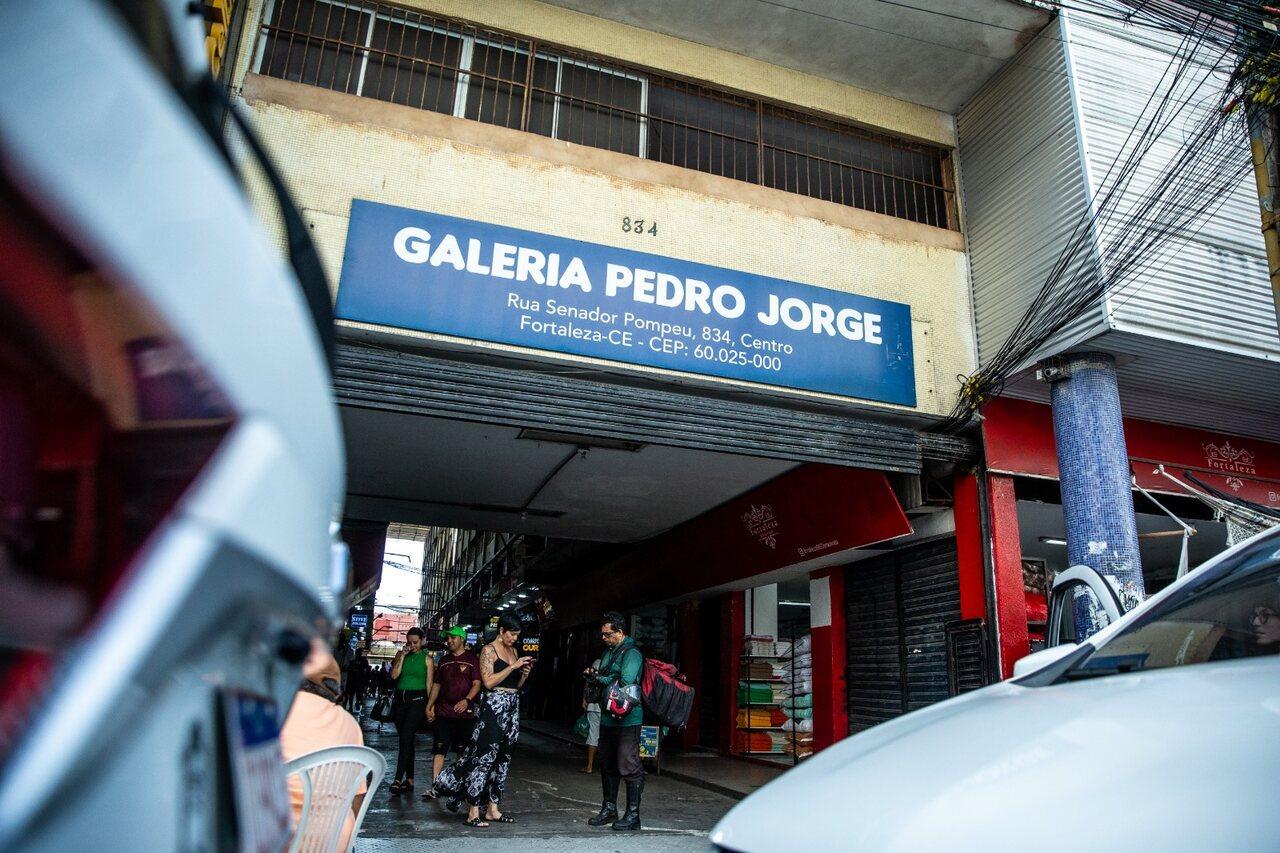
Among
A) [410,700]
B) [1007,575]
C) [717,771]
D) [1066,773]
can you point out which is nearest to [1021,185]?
[1007,575]

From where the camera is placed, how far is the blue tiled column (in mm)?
6625

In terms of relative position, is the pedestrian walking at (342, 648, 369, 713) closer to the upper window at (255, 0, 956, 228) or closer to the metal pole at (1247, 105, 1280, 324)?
the upper window at (255, 0, 956, 228)

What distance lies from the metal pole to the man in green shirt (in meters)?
5.71

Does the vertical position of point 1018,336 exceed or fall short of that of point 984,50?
it falls short

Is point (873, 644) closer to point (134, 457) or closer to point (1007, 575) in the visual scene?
point (1007, 575)

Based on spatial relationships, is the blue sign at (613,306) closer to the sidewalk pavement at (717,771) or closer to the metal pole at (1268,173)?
the metal pole at (1268,173)

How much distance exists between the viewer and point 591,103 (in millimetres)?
7699

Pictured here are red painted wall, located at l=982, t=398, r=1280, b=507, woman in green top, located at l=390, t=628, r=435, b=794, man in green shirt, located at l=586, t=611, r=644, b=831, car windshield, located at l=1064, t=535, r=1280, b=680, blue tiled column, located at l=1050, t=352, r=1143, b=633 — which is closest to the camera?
car windshield, located at l=1064, t=535, r=1280, b=680

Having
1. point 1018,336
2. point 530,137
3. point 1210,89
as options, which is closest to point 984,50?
point 1210,89

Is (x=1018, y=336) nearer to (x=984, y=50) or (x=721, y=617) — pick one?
(x=984, y=50)

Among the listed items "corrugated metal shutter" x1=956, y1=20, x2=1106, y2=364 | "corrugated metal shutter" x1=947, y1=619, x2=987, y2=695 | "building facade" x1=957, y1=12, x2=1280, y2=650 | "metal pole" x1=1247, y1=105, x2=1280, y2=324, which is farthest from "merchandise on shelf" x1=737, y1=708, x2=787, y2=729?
"metal pole" x1=1247, y1=105, x2=1280, y2=324

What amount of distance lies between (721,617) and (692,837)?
6.82 meters

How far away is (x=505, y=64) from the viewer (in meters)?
7.55

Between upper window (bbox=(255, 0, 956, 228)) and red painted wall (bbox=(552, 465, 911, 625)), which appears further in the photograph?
red painted wall (bbox=(552, 465, 911, 625))
